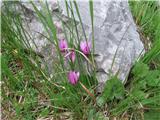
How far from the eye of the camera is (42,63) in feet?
5.71

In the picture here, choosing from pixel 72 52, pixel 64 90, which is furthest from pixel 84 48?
pixel 64 90

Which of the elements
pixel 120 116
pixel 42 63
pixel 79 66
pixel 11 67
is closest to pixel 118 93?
pixel 120 116

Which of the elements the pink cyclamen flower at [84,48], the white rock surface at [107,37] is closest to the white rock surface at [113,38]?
the white rock surface at [107,37]

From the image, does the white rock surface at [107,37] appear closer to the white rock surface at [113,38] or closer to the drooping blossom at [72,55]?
the white rock surface at [113,38]

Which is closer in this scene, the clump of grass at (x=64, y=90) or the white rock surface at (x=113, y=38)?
the clump of grass at (x=64, y=90)

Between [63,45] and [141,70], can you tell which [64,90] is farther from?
[141,70]

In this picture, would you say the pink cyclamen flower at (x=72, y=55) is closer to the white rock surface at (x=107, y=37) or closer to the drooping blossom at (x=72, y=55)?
the drooping blossom at (x=72, y=55)

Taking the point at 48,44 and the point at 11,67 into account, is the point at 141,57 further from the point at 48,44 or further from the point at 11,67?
the point at 11,67

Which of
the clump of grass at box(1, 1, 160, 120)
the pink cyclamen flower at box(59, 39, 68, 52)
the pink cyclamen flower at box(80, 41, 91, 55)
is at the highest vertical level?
the pink cyclamen flower at box(59, 39, 68, 52)

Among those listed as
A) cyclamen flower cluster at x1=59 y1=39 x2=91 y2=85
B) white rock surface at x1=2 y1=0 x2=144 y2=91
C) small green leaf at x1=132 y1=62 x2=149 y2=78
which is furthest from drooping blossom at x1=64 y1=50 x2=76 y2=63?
small green leaf at x1=132 y1=62 x2=149 y2=78

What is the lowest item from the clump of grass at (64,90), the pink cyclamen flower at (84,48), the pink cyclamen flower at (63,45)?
the clump of grass at (64,90)

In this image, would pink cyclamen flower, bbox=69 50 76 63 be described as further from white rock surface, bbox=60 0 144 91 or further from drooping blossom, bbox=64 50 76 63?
white rock surface, bbox=60 0 144 91

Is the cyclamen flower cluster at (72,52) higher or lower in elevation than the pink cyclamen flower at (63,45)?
lower

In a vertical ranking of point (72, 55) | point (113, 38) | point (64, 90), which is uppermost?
point (113, 38)
